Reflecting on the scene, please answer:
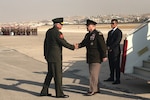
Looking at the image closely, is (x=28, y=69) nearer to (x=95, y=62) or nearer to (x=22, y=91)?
(x=22, y=91)

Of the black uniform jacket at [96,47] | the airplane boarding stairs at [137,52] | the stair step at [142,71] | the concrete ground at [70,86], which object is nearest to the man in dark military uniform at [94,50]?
the black uniform jacket at [96,47]

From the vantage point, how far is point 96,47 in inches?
325

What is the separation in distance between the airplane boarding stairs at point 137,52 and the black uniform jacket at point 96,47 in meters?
1.04

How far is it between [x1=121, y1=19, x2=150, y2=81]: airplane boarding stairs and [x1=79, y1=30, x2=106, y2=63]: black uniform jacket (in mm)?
1044

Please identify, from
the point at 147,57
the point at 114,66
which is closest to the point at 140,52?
the point at 147,57

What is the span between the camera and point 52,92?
8805 mm

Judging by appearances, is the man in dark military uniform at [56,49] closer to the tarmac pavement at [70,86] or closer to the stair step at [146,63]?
the tarmac pavement at [70,86]

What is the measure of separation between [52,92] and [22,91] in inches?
31.3

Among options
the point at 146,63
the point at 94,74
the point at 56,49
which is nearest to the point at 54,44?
the point at 56,49

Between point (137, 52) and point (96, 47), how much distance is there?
5.41ft

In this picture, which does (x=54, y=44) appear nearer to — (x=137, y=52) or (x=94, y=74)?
(x=94, y=74)

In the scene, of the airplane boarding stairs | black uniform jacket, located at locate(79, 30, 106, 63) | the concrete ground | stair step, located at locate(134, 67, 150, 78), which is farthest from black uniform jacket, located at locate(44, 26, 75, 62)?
stair step, located at locate(134, 67, 150, 78)

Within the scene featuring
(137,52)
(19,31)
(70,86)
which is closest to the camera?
(137,52)

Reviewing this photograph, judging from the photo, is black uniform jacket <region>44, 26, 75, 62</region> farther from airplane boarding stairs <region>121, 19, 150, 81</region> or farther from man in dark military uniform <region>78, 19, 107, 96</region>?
airplane boarding stairs <region>121, 19, 150, 81</region>
